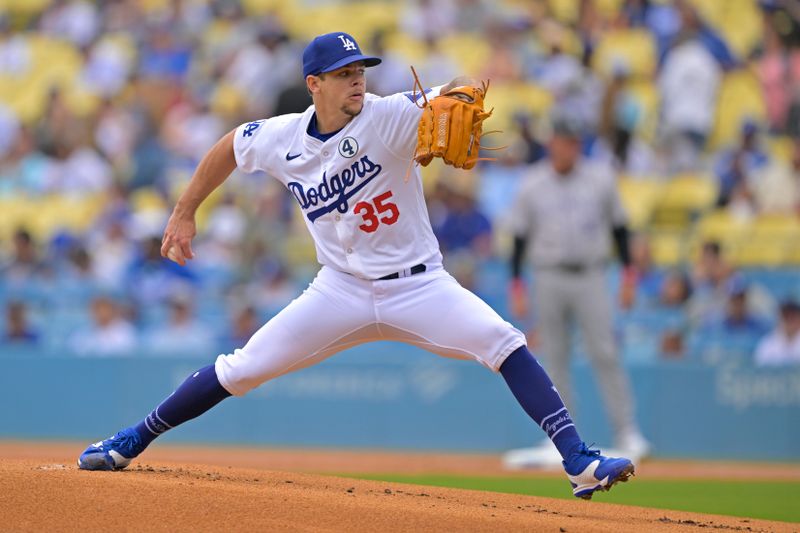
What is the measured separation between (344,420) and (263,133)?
6.03 meters

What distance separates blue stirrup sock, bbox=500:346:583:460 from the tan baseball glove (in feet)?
2.99

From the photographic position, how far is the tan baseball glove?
17.2 feet

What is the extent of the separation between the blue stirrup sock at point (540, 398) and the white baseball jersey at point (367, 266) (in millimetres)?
70

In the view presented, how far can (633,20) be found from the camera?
599 inches

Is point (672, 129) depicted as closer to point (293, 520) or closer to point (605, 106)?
point (605, 106)

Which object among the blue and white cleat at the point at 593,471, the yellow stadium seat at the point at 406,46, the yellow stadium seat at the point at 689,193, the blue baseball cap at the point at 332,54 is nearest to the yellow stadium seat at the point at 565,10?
the yellow stadium seat at the point at 406,46

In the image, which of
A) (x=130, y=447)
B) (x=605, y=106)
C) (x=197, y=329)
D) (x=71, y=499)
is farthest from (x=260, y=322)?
(x=71, y=499)

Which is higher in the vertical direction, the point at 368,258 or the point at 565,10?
the point at 565,10

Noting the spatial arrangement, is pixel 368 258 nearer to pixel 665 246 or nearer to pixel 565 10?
pixel 665 246

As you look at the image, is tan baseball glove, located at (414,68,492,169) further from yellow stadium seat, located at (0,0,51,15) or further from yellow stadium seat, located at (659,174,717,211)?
yellow stadium seat, located at (0,0,51,15)

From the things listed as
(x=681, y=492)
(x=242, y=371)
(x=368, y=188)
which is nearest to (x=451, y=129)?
(x=368, y=188)

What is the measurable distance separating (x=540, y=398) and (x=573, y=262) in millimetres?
4584

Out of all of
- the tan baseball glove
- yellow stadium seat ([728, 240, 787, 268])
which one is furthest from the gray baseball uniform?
the tan baseball glove

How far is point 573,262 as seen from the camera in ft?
32.9
